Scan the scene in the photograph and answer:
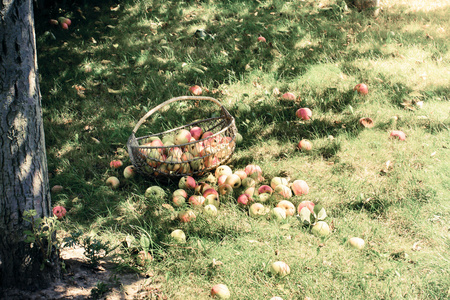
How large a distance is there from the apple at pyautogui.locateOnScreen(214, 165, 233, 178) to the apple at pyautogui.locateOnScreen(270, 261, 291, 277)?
100cm

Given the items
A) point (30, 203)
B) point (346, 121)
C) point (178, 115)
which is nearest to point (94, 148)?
point (178, 115)

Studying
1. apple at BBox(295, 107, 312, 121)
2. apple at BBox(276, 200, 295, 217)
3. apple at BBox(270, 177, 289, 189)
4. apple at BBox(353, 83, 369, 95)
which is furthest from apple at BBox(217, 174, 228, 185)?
apple at BBox(353, 83, 369, 95)

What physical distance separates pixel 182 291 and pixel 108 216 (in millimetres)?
951

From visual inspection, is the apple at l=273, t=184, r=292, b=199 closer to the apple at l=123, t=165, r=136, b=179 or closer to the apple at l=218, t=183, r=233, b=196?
the apple at l=218, t=183, r=233, b=196

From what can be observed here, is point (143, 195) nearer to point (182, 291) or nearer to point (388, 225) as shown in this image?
point (182, 291)

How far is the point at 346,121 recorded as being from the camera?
144 inches

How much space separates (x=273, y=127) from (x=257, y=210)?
129 centimetres

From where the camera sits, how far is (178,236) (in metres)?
2.47

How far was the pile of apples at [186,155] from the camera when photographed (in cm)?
294

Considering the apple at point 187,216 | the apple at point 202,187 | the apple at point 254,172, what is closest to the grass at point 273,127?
the apple at point 187,216

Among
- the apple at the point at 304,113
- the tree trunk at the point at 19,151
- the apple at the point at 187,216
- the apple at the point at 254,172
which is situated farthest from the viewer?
the apple at the point at 304,113

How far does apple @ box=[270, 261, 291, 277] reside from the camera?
2203 mm

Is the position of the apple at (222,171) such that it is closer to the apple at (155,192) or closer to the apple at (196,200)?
the apple at (196,200)

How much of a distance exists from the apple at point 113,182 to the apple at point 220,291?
1395mm
